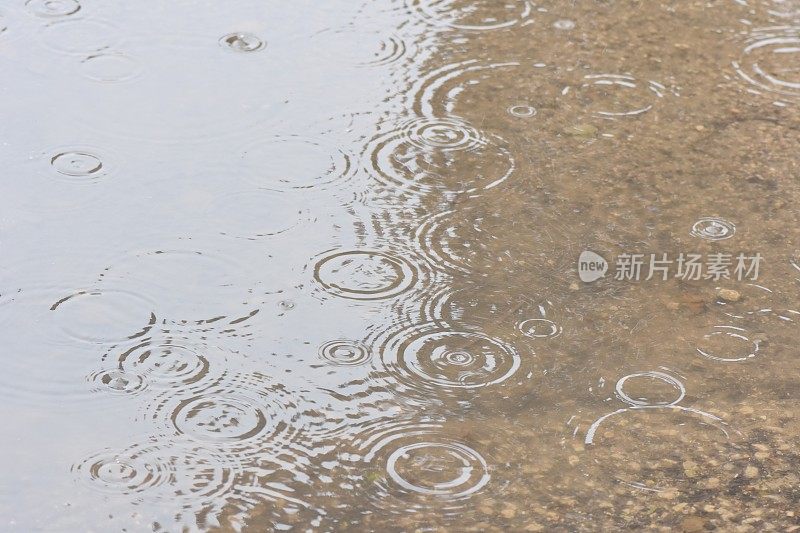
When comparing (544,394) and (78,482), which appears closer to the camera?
(78,482)

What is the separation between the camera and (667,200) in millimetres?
3205

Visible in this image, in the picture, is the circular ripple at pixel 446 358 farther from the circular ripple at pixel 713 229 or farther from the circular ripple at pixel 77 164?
the circular ripple at pixel 77 164

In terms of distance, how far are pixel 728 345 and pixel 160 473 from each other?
1615 mm

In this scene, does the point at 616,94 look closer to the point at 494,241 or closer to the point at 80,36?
the point at 494,241

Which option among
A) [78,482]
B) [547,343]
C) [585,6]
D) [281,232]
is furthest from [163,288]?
[585,6]

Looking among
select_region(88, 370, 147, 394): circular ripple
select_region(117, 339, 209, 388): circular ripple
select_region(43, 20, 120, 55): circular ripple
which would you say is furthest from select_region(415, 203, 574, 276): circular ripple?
select_region(43, 20, 120, 55): circular ripple

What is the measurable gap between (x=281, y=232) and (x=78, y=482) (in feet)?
3.49

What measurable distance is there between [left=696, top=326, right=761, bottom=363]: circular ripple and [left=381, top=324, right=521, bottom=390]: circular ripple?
559mm

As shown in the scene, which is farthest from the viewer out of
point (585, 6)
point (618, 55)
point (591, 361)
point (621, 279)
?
point (585, 6)

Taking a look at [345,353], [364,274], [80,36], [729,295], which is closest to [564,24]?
[729,295]

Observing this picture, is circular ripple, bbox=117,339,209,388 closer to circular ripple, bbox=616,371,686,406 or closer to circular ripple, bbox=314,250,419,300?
circular ripple, bbox=314,250,419,300

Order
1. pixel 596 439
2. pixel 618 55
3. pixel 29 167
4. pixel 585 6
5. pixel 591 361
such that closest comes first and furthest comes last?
1. pixel 596 439
2. pixel 591 361
3. pixel 29 167
4. pixel 618 55
5. pixel 585 6

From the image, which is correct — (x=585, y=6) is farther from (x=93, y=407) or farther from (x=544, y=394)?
(x=93, y=407)

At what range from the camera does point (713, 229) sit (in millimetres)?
3096
